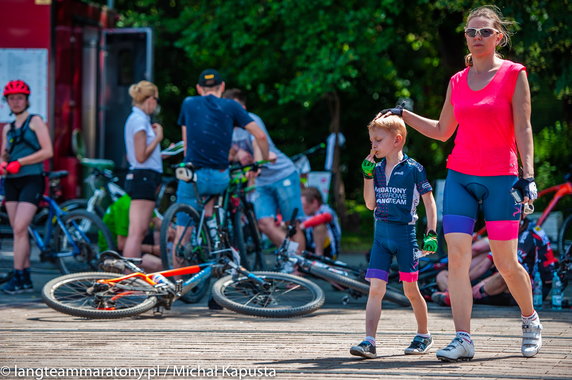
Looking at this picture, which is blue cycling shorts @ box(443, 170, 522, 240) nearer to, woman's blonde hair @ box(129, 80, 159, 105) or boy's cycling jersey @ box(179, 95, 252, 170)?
boy's cycling jersey @ box(179, 95, 252, 170)

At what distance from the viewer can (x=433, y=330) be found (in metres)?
6.99

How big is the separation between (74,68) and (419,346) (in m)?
9.49

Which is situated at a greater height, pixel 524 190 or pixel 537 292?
pixel 524 190

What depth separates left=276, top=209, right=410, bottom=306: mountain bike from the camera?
322 inches

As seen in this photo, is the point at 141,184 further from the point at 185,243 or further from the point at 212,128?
the point at 185,243

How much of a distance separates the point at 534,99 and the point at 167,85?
8.34 meters

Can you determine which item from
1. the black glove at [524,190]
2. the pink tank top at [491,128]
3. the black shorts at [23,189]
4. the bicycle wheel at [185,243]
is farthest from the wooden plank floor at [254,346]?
the black shorts at [23,189]

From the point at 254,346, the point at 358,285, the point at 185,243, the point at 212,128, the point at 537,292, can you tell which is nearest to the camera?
the point at 254,346

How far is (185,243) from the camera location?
8.47 meters

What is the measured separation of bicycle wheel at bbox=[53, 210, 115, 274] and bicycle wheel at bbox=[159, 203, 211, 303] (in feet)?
5.72

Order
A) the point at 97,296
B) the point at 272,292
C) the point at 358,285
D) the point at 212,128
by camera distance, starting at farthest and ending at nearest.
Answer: the point at 212,128 → the point at 358,285 → the point at 272,292 → the point at 97,296

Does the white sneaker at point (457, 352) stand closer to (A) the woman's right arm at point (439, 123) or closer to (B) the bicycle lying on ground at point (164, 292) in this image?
(A) the woman's right arm at point (439, 123)

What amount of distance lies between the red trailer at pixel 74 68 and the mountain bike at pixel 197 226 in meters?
5.45

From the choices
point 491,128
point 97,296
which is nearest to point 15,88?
point 97,296
